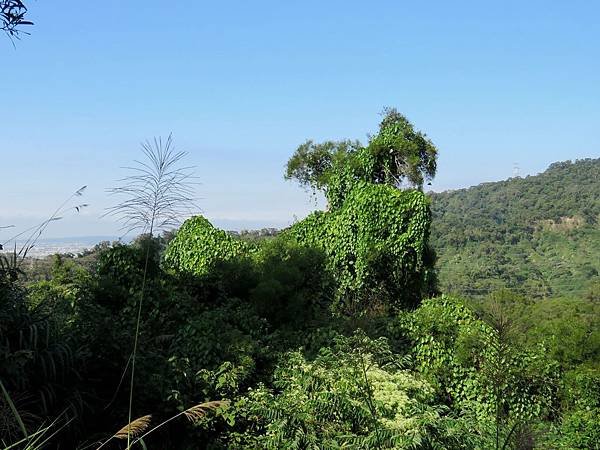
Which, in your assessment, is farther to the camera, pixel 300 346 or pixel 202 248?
pixel 202 248

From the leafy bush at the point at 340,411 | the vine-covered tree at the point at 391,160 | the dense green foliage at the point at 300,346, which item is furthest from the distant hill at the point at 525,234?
the leafy bush at the point at 340,411

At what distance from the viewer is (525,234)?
55.7 meters

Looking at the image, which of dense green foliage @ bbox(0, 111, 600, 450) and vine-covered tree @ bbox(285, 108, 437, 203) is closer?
dense green foliage @ bbox(0, 111, 600, 450)

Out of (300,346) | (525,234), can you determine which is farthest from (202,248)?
(525,234)

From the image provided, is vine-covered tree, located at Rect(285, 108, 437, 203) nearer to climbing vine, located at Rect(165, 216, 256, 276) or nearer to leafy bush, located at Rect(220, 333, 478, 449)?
climbing vine, located at Rect(165, 216, 256, 276)

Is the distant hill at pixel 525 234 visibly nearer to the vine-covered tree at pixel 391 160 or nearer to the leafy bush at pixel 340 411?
the vine-covered tree at pixel 391 160

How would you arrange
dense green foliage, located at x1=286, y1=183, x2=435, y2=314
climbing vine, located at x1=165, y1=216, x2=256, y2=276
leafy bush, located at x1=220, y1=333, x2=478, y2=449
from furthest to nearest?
climbing vine, located at x1=165, y1=216, x2=256, y2=276, dense green foliage, located at x1=286, y1=183, x2=435, y2=314, leafy bush, located at x1=220, y1=333, x2=478, y2=449

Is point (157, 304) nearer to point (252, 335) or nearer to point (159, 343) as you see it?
point (159, 343)

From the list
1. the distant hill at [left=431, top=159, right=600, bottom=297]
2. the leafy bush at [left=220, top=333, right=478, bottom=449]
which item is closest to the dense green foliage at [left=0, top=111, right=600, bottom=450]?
the leafy bush at [left=220, top=333, right=478, bottom=449]

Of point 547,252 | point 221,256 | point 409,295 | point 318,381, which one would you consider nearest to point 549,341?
point 409,295

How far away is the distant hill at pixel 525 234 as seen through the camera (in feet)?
141

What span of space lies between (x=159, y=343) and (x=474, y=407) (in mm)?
3120

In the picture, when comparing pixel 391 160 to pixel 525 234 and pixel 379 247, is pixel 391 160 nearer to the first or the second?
pixel 379 247

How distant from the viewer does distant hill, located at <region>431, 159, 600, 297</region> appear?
1694 inches
